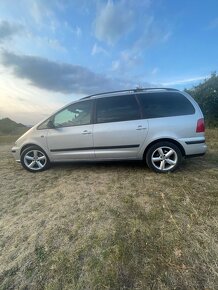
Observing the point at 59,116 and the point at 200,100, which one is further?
the point at 200,100

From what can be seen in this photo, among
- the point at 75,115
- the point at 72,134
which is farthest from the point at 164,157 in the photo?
the point at 75,115

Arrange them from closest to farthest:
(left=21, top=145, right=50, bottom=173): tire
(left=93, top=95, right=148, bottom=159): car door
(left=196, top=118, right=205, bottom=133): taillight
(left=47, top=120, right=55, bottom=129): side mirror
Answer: (left=196, top=118, right=205, bottom=133): taillight
(left=93, top=95, right=148, bottom=159): car door
(left=47, top=120, right=55, bottom=129): side mirror
(left=21, top=145, right=50, bottom=173): tire

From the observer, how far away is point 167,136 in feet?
16.0

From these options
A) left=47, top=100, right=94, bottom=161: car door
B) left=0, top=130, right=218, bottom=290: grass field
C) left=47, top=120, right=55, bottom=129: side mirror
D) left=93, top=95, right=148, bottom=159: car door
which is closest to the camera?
left=0, top=130, right=218, bottom=290: grass field

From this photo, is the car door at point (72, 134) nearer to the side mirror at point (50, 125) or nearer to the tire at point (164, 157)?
the side mirror at point (50, 125)

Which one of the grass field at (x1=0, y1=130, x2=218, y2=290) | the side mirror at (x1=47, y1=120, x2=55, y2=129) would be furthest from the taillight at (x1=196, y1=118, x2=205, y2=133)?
the side mirror at (x1=47, y1=120, x2=55, y2=129)

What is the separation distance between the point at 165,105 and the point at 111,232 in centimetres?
321

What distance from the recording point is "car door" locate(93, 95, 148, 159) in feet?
16.5

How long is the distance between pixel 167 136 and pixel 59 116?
8.68ft

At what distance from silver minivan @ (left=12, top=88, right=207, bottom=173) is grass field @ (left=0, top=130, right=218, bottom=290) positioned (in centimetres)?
56

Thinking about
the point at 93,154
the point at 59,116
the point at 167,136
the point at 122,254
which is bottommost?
the point at 122,254

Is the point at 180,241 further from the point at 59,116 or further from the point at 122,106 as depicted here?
the point at 59,116

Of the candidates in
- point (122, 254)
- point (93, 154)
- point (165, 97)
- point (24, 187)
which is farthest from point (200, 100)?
point (122, 254)

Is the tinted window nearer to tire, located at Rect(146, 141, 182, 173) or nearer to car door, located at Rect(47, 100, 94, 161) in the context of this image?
car door, located at Rect(47, 100, 94, 161)
